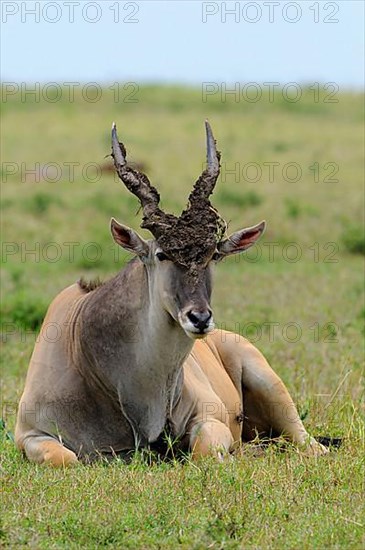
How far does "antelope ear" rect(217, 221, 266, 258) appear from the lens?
6.80 meters

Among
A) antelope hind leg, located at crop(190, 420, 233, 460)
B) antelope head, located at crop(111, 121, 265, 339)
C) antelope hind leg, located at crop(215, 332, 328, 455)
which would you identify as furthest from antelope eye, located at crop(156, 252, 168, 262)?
antelope hind leg, located at crop(215, 332, 328, 455)

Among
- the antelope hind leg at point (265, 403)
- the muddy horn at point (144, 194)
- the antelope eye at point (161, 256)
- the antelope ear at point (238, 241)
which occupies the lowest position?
the antelope hind leg at point (265, 403)

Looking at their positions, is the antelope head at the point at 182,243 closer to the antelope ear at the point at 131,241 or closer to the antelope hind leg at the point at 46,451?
the antelope ear at the point at 131,241

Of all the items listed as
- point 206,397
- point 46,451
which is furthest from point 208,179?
point 46,451

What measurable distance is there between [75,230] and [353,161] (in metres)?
7.49

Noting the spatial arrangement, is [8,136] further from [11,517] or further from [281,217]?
[11,517]

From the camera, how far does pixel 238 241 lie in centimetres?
686

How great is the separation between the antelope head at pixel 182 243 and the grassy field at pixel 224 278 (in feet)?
2.73

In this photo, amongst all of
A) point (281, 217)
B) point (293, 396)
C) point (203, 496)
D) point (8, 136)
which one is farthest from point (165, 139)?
point (203, 496)

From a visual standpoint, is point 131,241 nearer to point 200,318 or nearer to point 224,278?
point 200,318

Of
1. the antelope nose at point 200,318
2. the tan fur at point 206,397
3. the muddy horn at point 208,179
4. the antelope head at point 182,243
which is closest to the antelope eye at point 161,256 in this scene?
the antelope head at point 182,243

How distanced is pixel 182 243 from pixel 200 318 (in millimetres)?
462

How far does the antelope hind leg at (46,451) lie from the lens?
664cm

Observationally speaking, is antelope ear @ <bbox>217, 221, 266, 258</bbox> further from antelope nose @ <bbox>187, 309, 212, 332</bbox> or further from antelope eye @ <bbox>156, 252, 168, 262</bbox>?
antelope nose @ <bbox>187, 309, 212, 332</bbox>
